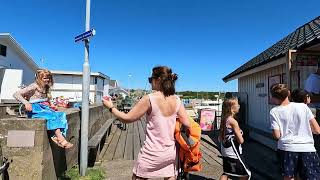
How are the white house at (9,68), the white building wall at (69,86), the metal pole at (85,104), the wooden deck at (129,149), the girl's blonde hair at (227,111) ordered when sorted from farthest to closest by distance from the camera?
the white building wall at (69,86) → the white house at (9,68) → the wooden deck at (129,149) → the metal pole at (85,104) → the girl's blonde hair at (227,111)

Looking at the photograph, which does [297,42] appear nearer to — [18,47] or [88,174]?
[88,174]

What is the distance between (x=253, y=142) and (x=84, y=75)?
5.98 m

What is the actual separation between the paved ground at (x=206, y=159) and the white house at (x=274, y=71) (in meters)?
0.61

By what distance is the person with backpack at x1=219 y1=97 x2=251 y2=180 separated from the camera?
460cm

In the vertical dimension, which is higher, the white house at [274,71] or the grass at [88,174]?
the white house at [274,71]

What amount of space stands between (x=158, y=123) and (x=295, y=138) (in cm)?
173

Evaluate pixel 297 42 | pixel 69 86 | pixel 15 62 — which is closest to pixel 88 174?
pixel 297 42

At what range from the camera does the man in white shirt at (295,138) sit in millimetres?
4051

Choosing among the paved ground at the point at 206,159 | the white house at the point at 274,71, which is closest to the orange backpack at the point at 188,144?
the paved ground at the point at 206,159

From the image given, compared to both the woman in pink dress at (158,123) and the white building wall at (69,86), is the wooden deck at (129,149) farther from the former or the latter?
the white building wall at (69,86)

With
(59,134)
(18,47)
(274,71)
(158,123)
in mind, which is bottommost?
(59,134)

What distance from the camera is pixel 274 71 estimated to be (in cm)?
958

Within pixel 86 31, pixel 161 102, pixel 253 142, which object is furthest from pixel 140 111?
pixel 253 142

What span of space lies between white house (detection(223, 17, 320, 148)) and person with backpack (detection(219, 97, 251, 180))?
2.20m
